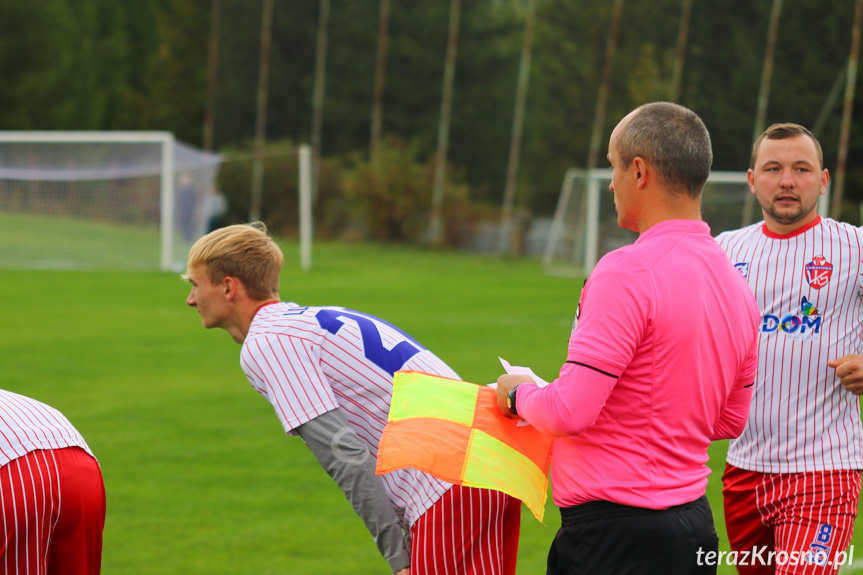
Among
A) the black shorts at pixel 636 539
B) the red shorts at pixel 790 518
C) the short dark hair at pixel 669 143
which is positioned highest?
the short dark hair at pixel 669 143

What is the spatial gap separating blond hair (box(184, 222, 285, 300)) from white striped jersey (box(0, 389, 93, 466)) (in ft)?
2.02

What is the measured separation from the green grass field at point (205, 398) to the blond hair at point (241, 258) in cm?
263

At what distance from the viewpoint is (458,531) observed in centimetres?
295

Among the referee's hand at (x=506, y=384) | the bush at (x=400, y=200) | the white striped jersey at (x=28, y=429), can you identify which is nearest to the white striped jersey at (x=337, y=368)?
the referee's hand at (x=506, y=384)

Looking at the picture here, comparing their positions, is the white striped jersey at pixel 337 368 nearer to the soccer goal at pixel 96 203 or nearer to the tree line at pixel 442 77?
the soccer goal at pixel 96 203

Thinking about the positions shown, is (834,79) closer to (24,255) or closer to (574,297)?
(574,297)

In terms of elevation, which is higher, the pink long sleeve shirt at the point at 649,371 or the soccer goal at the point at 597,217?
the pink long sleeve shirt at the point at 649,371

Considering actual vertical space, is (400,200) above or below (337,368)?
below

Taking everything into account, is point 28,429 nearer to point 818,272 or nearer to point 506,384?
point 506,384

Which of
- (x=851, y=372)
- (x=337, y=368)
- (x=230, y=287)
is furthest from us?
(x=851, y=372)

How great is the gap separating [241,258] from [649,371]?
134 cm

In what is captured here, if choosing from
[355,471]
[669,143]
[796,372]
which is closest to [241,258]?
[355,471]

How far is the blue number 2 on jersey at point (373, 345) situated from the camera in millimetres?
2951

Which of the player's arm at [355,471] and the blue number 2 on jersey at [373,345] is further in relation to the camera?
the blue number 2 on jersey at [373,345]
